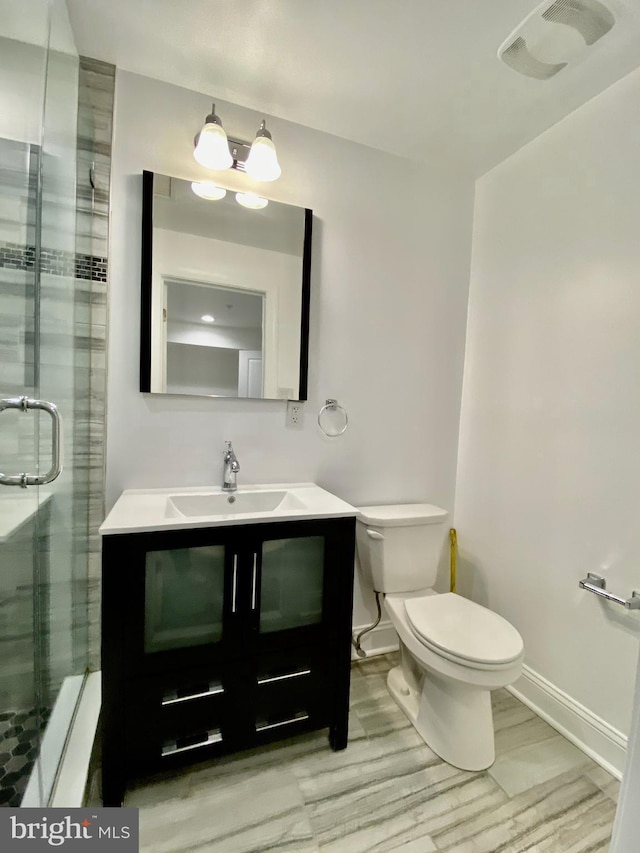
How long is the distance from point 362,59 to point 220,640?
206 cm

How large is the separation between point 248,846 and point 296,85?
2530mm

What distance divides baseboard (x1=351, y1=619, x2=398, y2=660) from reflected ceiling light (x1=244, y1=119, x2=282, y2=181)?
2.08 metres

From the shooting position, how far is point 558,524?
5.21ft

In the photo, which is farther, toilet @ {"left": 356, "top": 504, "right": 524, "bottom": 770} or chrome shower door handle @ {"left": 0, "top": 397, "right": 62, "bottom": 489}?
toilet @ {"left": 356, "top": 504, "right": 524, "bottom": 770}

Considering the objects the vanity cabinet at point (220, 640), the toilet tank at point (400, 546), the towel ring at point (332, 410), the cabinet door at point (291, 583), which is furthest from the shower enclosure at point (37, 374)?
the toilet tank at point (400, 546)

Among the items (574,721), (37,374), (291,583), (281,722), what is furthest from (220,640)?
(574,721)

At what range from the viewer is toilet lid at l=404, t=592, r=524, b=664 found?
1298 mm

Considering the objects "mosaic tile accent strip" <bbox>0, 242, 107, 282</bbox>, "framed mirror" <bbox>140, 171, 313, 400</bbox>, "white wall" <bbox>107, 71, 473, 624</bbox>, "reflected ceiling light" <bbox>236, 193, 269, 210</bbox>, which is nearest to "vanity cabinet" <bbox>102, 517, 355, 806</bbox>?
"white wall" <bbox>107, 71, 473, 624</bbox>

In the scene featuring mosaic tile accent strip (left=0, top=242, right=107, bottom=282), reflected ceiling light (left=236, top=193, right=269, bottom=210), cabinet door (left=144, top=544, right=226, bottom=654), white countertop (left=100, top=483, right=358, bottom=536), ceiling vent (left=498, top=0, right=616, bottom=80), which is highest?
ceiling vent (left=498, top=0, right=616, bottom=80)

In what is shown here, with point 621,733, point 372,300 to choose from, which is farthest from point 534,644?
point 372,300

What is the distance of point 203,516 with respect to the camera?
4.31 ft

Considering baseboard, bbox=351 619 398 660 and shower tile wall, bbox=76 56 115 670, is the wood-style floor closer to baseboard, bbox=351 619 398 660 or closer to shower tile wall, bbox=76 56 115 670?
→ baseboard, bbox=351 619 398 660

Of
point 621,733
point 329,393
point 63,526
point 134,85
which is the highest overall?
point 134,85

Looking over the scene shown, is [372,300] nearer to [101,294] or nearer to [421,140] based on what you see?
[421,140]
